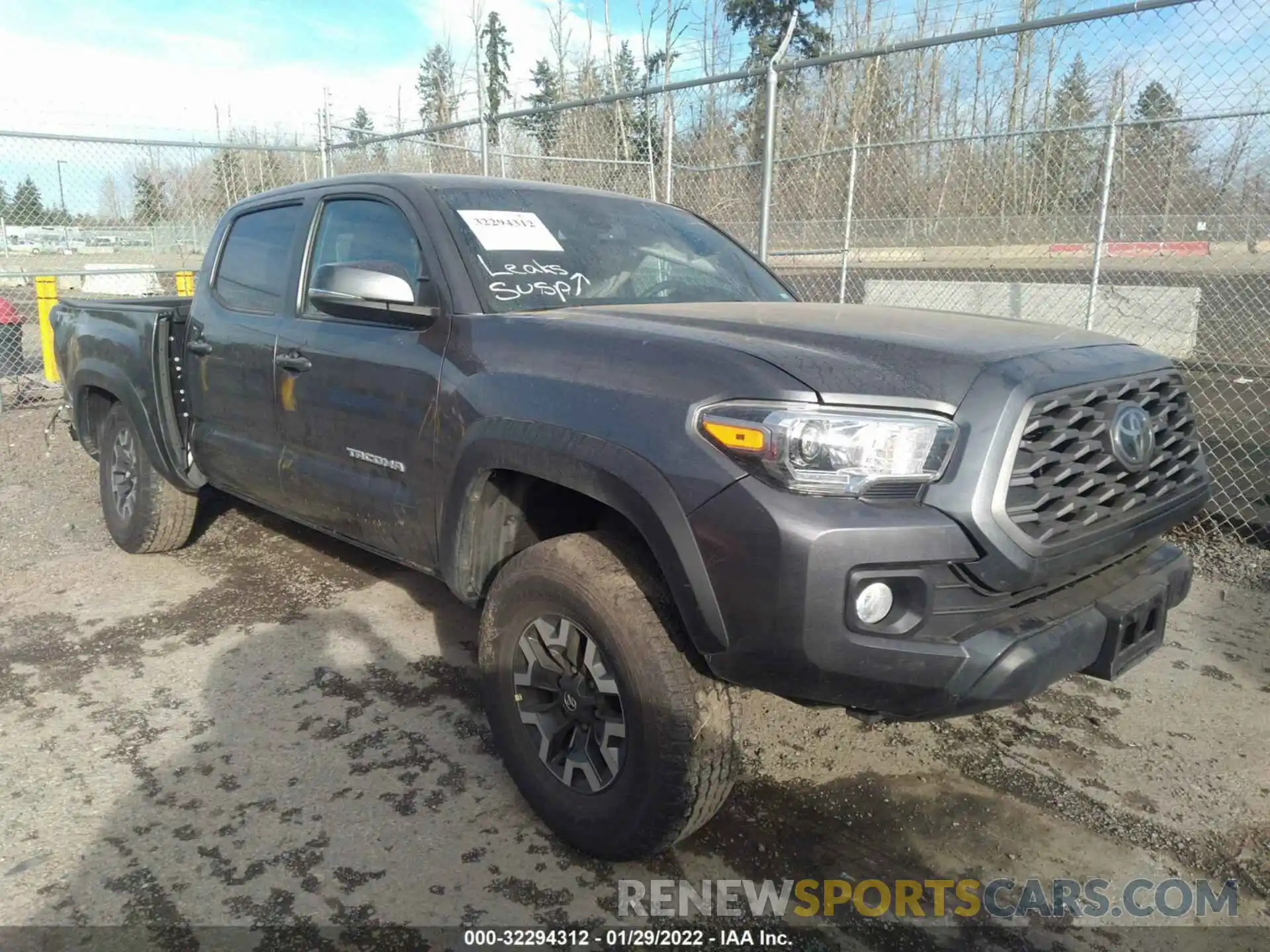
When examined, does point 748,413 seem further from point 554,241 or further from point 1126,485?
point 554,241

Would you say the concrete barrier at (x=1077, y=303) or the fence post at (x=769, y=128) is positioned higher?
the fence post at (x=769, y=128)

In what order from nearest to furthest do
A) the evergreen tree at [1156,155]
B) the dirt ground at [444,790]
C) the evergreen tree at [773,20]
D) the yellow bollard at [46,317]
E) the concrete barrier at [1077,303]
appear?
the dirt ground at [444,790], the evergreen tree at [1156,155], the concrete barrier at [1077,303], the yellow bollard at [46,317], the evergreen tree at [773,20]

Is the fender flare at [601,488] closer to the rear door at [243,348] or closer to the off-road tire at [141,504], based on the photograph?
the rear door at [243,348]

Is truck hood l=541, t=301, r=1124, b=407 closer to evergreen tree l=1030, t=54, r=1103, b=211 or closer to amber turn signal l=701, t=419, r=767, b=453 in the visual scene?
amber turn signal l=701, t=419, r=767, b=453

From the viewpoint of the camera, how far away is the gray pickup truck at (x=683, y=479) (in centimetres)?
204

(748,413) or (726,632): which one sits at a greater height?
(748,413)

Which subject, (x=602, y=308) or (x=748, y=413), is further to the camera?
(x=602, y=308)

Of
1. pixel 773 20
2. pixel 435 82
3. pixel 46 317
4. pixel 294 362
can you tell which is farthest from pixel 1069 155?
pixel 435 82

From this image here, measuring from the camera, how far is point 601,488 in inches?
91.9

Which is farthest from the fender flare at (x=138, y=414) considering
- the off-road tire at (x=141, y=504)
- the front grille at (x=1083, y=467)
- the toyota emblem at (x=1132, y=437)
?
the toyota emblem at (x=1132, y=437)

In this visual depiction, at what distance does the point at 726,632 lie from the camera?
2111 mm

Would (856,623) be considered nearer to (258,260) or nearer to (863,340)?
(863,340)

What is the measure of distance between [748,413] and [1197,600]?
3.64 m

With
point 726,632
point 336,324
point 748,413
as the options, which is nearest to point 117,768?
point 336,324
